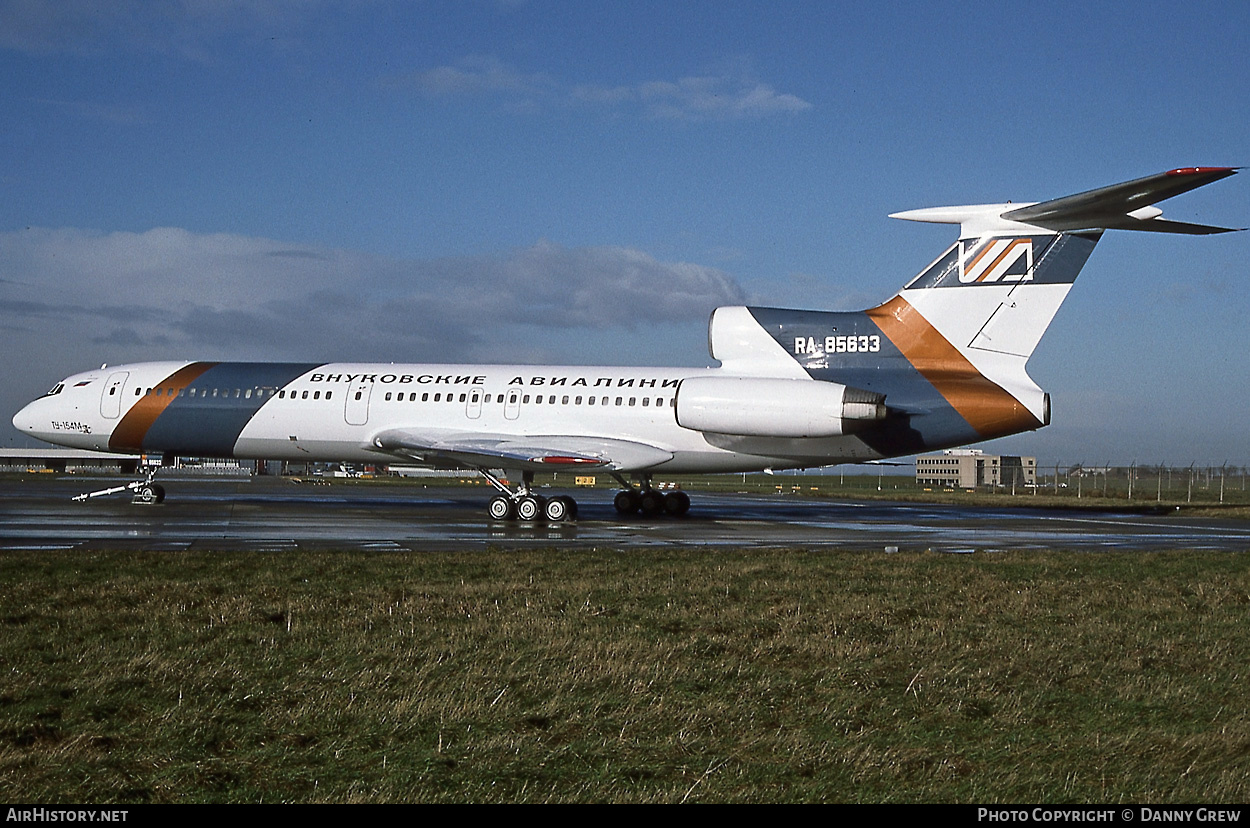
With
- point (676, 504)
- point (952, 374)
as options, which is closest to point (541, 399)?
point (676, 504)

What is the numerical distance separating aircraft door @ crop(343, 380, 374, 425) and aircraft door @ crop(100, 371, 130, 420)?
641cm

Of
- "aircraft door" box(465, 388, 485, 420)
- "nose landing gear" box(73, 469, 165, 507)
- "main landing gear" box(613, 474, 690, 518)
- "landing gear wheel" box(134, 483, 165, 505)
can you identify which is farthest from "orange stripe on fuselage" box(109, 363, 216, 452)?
"main landing gear" box(613, 474, 690, 518)

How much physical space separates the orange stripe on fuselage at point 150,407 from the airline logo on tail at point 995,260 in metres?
18.6

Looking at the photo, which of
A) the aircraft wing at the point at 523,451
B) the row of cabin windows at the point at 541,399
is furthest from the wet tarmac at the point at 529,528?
the row of cabin windows at the point at 541,399

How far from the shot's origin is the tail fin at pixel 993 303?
21.4 meters

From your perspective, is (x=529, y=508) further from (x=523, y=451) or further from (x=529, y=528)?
(x=529, y=528)

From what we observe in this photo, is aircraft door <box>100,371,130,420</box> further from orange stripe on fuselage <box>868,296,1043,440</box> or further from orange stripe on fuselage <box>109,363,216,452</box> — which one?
orange stripe on fuselage <box>868,296,1043,440</box>

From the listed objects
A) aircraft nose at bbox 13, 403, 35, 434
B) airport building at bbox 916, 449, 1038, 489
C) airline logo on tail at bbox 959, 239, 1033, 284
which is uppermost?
airline logo on tail at bbox 959, 239, 1033, 284

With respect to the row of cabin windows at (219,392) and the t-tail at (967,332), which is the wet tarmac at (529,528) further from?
the row of cabin windows at (219,392)

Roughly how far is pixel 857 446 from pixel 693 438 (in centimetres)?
363

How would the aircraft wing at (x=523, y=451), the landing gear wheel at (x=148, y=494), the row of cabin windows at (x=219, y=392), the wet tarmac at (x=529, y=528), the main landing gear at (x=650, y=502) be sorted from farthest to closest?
the landing gear wheel at (x=148, y=494) → the main landing gear at (x=650, y=502) → the row of cabin windows at (x=219, y=392) → the aircraft wing at (x=523, y=451) → the wet tarmac at (x=529, y=528)

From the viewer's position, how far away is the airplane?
21.8m
